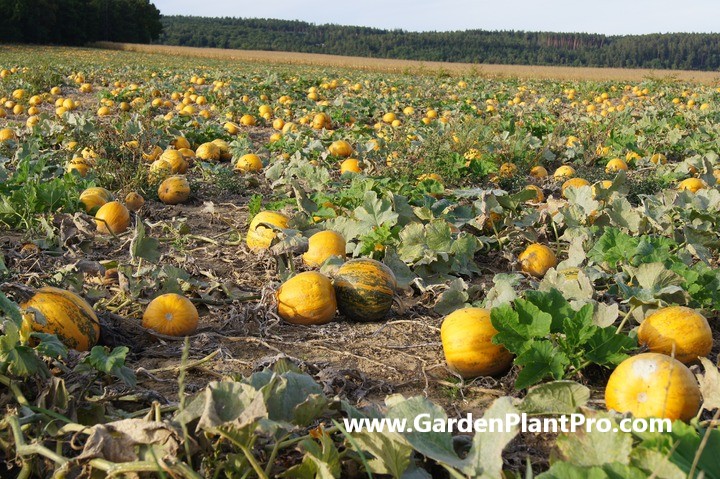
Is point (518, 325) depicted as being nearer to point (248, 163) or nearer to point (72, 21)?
point (248, 163)

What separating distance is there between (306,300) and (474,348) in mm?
1068

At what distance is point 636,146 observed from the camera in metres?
8.55

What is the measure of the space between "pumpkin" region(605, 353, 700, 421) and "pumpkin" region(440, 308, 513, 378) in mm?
549

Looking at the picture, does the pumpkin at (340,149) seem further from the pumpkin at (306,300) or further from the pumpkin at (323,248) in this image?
the pumpkin at (306,300)

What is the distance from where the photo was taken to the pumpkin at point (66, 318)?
114 inches

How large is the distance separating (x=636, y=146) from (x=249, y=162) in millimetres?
5068

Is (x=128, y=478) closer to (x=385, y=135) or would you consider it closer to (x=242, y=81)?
(x=385, y=135)

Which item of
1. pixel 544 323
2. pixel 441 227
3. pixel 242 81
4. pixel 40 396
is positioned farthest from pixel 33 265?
pixel 242 81

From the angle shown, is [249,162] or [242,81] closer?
[249,162]

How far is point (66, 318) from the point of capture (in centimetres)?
294

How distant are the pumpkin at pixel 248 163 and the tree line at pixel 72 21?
55.1 meters

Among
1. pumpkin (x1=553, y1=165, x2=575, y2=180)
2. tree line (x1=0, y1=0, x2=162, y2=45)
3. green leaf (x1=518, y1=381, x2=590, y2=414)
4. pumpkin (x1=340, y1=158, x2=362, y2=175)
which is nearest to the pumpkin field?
green leaf (x1=518, y1=381, x2=590, y2=414)

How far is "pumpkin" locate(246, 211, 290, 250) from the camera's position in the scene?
4.70 meters

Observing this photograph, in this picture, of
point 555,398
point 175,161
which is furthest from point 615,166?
point 555,398
